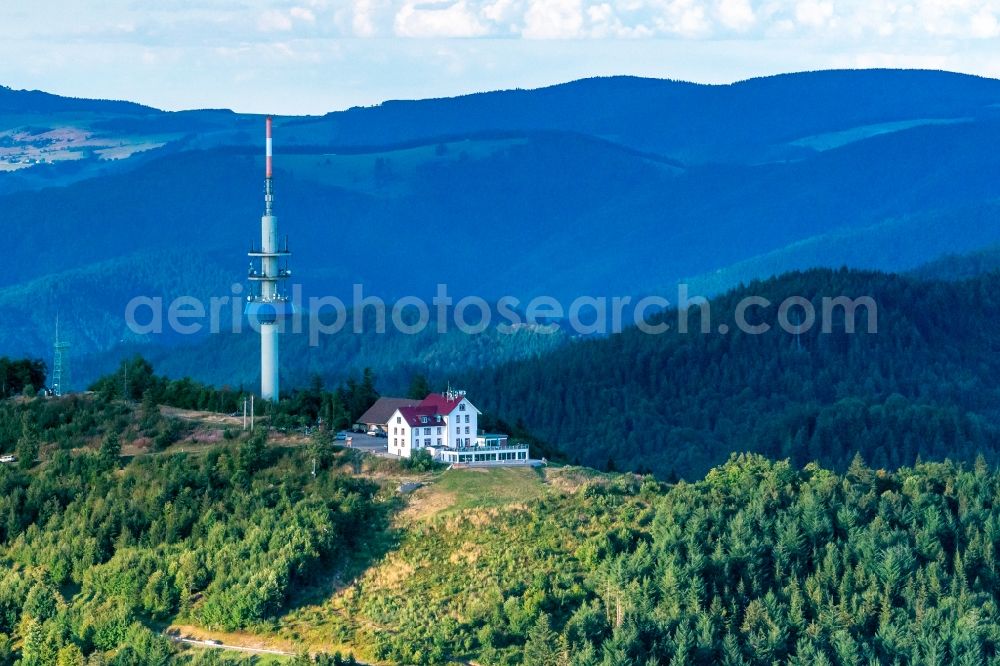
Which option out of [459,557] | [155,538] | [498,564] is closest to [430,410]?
[155,538]

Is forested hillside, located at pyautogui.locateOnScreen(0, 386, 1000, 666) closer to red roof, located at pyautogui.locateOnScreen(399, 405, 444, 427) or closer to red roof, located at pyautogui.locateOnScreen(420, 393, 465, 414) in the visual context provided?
red roof, located at pyautogui.locateOnScreen(399, 405, 444, 427)

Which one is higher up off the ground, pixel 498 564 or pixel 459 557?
pixel 459 557

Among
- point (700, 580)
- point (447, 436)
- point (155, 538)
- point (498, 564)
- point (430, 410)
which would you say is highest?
point (430, 410)

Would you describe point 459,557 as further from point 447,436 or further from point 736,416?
point 736,416

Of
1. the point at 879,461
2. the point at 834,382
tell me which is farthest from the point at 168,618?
the point at 834,382

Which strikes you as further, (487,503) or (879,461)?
(879,461)

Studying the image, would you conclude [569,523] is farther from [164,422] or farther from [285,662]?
[164,422]

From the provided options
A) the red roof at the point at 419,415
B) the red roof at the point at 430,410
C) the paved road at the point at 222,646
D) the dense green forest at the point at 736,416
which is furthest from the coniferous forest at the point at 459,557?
the dense green forest at the point at 736,416

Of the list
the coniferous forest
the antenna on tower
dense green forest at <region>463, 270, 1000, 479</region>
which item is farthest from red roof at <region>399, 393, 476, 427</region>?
dense green forest at <region>463, 270, 1000, 479</region>
